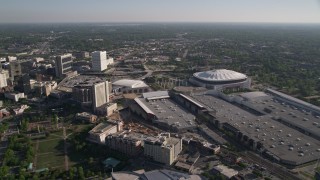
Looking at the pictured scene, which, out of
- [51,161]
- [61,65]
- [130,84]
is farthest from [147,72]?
[51,161]

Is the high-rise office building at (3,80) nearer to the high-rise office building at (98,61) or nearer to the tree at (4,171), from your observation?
the high-rise office building at (98,61)

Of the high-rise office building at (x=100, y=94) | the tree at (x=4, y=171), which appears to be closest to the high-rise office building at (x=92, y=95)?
the high-rise office building at (x=100, y=94)

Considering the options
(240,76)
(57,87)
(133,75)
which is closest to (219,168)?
(240,76)

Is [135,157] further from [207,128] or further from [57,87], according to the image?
[57,87]

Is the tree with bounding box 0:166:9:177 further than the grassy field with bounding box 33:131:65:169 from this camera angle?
No

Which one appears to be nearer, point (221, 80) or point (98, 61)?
point (221, 80)

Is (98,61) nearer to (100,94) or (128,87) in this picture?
(128,87)

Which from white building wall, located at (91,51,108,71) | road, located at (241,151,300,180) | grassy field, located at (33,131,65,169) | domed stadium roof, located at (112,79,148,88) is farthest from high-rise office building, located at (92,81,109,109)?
white building wall, located at (91,51,108,71)

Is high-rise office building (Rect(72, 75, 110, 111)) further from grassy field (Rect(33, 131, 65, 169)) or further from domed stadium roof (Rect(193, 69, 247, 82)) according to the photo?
domed stadium roof (Rect(193, 69, 247, 82))
